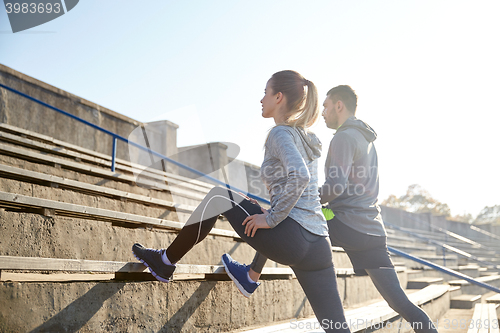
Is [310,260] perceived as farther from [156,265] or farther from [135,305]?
[135,305]

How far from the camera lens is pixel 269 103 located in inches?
77.0

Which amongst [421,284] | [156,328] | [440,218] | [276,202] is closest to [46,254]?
[156,328]

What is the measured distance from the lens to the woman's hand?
1.75m

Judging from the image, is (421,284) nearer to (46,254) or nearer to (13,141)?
(46,254)

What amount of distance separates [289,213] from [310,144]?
345 mm

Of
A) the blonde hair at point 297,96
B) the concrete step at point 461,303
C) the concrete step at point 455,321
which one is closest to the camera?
the blonde hair at point 297,96

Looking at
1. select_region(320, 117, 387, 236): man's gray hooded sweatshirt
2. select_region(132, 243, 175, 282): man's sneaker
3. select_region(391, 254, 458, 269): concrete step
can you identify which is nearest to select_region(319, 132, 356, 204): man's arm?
select_region(320, 117, 387, 236): man's gray hooded sweatshirt

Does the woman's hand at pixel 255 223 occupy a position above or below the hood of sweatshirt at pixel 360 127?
below

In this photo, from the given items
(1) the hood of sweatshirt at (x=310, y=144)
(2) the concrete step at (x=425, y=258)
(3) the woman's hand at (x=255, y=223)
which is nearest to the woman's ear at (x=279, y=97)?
(1) the hood of sweatshirt at (x=310, y=144)

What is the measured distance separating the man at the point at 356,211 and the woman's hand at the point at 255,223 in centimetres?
49

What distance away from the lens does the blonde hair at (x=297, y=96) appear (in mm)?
1914

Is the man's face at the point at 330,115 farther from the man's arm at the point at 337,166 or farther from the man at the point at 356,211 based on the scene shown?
the man's arm at the point at 337,166

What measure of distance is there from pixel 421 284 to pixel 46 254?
549 cm

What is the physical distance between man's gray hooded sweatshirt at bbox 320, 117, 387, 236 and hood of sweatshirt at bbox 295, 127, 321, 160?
0.46m
